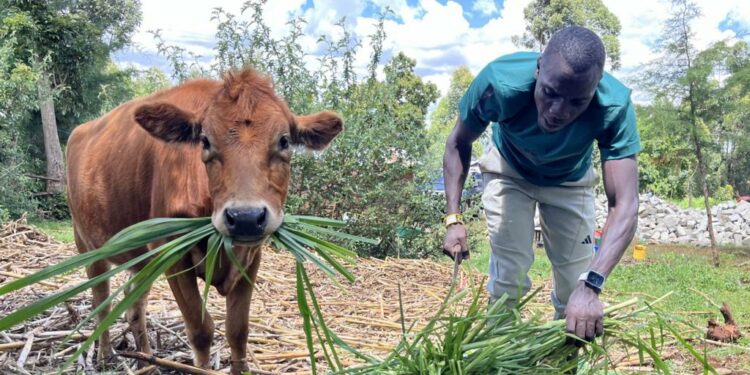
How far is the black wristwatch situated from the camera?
2.49 m

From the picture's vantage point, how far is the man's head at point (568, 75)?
9.04 feet

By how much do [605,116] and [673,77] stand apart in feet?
39.2

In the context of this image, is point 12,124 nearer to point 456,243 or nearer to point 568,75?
point 456,243

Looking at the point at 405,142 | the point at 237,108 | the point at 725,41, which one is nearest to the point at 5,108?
the point at 405,142

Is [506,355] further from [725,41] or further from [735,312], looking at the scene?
[725,41]

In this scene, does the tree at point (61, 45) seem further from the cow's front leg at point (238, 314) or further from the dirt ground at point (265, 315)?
the cow's front leg at point (238, 314)

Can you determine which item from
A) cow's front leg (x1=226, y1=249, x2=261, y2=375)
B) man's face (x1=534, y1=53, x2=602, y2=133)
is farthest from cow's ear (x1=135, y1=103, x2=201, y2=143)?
man's face (x1=534, y1=53, x2=602, y2=133)

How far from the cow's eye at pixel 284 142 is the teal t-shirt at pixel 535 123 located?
1190 mm

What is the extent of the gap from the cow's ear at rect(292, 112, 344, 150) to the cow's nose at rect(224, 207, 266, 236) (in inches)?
35.3

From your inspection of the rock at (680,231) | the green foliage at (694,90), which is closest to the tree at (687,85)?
the green foliage at (694,90)

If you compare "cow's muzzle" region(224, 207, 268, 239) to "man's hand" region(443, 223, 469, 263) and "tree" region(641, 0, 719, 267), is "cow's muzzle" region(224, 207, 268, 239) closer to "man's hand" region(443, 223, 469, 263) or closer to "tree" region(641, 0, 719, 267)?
"man's hand" region(443, 223, 469, 263)

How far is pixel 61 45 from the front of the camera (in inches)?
683

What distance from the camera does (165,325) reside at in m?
4.77

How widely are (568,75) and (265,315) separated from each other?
12.4ft
